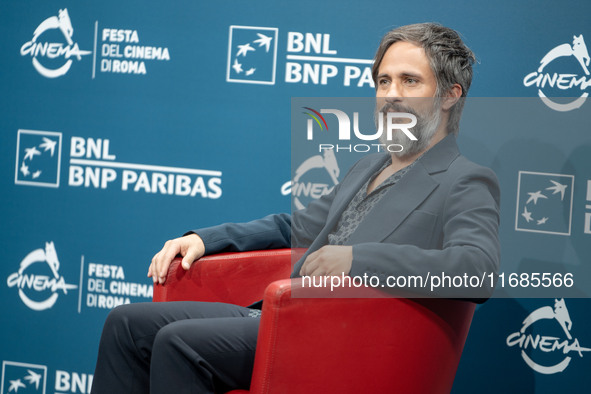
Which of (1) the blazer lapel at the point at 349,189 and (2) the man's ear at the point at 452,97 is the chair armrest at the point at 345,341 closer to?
(1) the blazer lapel at the point at 349,189

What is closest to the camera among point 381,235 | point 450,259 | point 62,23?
point 450,259

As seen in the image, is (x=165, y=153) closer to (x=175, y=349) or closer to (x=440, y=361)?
(x=175, y=349)

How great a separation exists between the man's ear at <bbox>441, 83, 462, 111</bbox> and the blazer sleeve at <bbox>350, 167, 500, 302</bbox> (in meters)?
0.40

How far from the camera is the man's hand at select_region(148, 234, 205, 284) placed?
7.62 ft

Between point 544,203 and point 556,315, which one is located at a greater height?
point 544,203

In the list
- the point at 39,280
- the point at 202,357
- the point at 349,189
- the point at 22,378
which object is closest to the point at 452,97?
the point at 349,189

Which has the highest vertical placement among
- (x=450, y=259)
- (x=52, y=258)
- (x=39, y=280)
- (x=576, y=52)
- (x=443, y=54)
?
(x=576, y=52)

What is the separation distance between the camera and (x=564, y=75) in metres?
2.75

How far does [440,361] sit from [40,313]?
226cm

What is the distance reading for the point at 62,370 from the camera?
11.4ft

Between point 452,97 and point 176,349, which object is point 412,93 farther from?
point 176,349

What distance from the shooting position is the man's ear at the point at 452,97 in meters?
2.19

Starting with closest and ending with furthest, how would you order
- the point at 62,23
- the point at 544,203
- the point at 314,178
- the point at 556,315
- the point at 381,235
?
the point at 381,235 < the point at 314,178 < the point at 544,203 < the point at 556,315 < the point at 62,23

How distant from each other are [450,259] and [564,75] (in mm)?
1296
